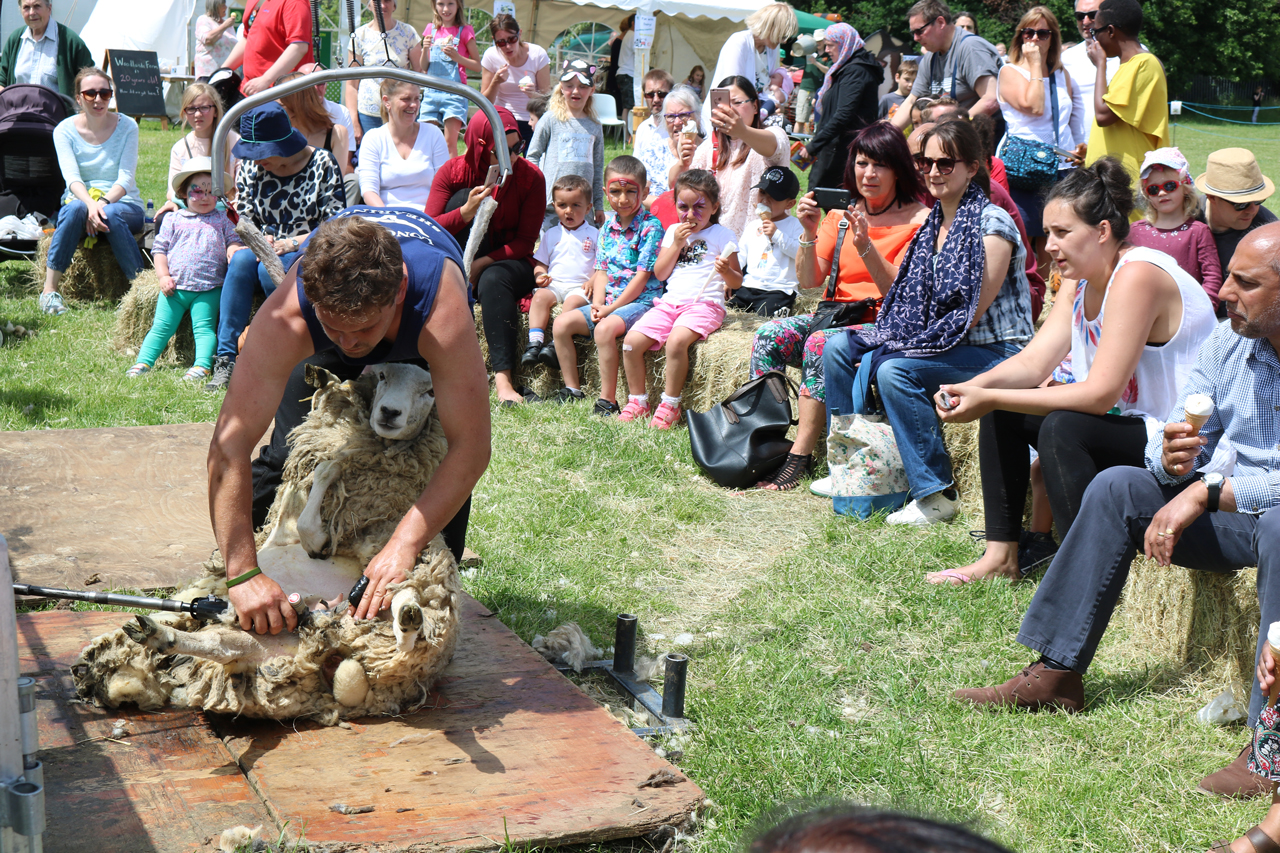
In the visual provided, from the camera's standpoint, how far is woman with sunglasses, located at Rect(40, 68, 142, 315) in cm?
870

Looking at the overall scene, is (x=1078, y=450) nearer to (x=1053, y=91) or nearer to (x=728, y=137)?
(x=1053, y=91)

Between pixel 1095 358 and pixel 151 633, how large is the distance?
3134mm

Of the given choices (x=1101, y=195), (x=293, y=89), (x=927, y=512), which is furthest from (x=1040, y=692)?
(x=293, y=89)

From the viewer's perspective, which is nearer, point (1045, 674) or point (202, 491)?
point (1045, 674)

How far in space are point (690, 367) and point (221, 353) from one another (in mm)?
3117

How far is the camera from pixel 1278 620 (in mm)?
2912

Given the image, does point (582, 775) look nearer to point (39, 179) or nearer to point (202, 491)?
point (202, 491)

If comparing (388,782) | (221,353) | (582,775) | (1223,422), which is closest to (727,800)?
(582,775)

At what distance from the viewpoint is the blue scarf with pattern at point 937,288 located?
500 centimetres

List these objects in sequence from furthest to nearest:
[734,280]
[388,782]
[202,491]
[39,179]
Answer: [39,179] < [734,280] < [202,491] < [388,782]

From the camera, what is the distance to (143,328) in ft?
25.7

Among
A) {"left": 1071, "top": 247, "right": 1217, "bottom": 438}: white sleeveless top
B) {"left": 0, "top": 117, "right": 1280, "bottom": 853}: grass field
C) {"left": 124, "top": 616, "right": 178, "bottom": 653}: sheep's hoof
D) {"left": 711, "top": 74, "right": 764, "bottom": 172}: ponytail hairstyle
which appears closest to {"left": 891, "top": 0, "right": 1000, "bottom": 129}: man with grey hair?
{"left": 711, "top": 74, "right": 764, "bottom": 172}: ponytail hairstyle

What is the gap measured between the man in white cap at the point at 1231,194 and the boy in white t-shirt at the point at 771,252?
2380 millimetres

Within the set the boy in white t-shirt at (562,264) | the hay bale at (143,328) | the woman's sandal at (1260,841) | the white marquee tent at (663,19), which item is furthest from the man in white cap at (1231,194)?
the white marquee tent at (663,19)
